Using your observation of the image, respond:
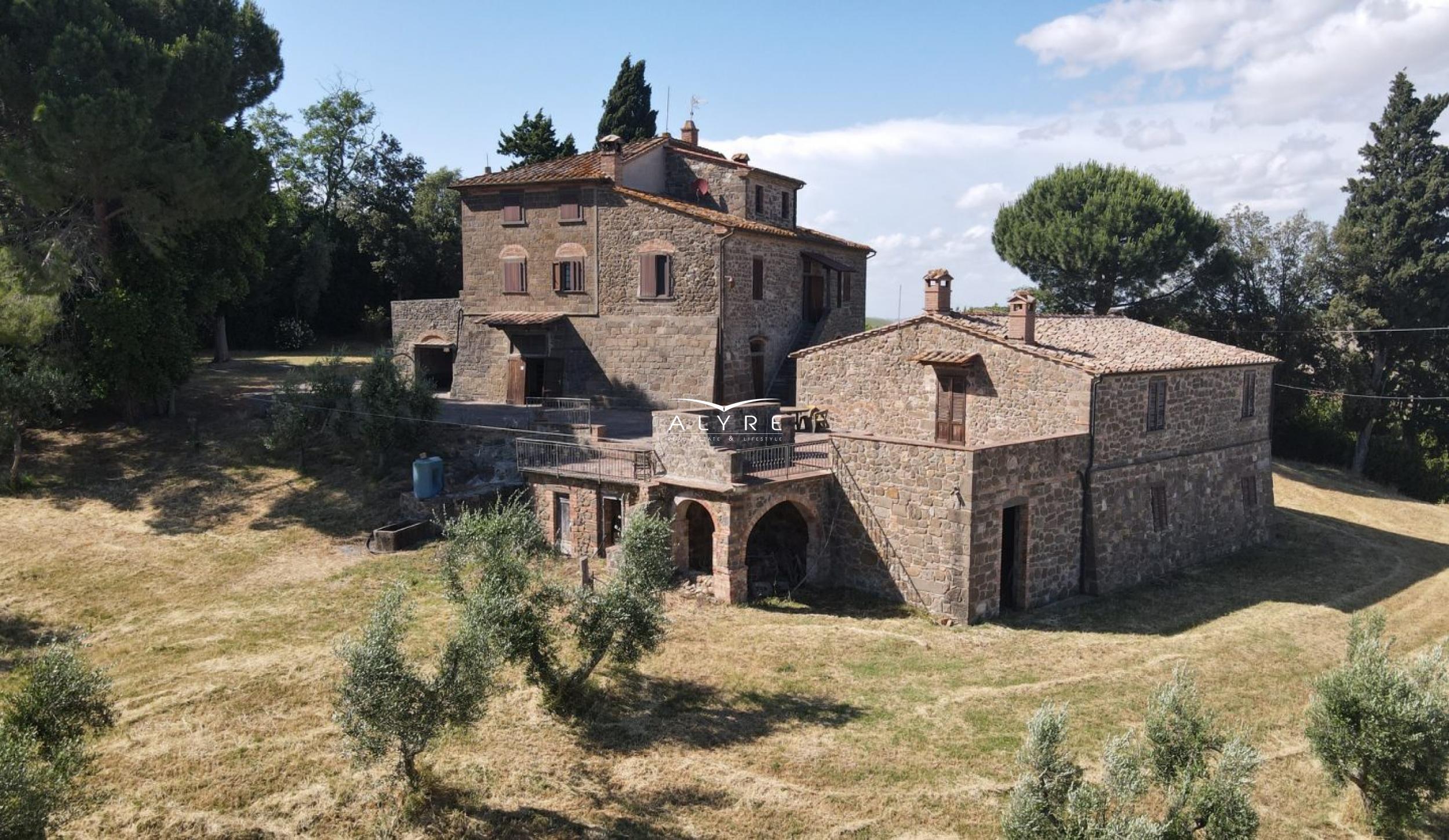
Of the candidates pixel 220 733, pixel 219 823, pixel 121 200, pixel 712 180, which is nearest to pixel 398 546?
pixel 220 733

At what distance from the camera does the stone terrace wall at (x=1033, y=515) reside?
1933 centimetres

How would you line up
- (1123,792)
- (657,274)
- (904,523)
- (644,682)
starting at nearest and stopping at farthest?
(1123,792)
(644,682)
(904,523)
(657,274)

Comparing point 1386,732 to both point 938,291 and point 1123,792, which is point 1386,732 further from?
point 938,291

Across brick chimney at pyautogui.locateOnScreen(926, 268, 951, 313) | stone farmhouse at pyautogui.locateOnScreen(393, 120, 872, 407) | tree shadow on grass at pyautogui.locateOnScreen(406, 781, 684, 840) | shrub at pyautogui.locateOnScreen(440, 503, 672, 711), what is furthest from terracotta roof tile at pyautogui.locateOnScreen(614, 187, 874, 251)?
tree shadow on grass at pyautogui.locateOnScreen(406, 781, 684, 840)

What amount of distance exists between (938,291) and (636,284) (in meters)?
11.6

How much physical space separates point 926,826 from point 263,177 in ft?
93.6

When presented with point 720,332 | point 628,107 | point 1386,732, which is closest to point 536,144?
point 628,107

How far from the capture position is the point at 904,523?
20.2 metres

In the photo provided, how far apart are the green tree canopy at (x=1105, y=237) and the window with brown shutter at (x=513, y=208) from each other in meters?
22.3

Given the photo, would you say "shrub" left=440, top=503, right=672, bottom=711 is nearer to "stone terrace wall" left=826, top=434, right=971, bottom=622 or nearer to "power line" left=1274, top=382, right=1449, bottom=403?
"stone terrace wall" left=826, top=434, right=971, bottom=622

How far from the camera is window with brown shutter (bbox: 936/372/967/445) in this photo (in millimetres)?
23062

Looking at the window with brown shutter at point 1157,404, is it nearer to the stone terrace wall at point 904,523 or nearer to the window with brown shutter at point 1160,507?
the window with brown shutter at point 1160,507

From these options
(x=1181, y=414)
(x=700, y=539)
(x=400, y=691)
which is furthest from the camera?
(x=1181, y=414)

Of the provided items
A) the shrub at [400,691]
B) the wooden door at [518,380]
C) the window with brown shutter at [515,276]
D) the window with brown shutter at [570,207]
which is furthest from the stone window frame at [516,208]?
the shrub at [400,691]
